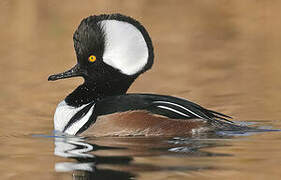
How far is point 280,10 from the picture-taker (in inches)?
779

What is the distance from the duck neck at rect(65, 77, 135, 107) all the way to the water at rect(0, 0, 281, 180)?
485 millimetres

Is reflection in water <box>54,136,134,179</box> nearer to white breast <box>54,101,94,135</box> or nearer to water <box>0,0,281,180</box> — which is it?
water <box>0,0,281,180</box>

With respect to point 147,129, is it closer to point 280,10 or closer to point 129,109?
point 129,109

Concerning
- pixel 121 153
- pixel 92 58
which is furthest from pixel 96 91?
pixel 121 153

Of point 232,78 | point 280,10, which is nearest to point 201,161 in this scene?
point 232,78

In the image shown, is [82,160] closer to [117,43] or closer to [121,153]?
[121,153]

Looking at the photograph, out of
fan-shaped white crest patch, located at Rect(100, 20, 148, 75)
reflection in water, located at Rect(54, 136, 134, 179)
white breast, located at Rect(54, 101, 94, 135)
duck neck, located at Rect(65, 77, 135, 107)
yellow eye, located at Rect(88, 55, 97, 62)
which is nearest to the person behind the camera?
reflection in water, located at Rect(54, 136, 134, 179)

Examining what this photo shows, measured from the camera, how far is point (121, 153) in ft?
23.9

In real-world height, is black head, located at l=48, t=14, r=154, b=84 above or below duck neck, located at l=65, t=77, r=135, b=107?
above

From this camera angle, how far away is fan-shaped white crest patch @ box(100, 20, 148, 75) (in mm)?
8492

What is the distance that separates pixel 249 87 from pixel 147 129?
3.98m

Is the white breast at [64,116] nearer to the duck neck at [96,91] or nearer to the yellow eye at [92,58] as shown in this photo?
the duck neck at [96,91]

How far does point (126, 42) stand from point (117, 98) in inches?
23.6

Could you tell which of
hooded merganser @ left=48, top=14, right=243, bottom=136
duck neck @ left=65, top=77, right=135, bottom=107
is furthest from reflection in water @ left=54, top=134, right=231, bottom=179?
duck neck @ left=65, top=77, right=135, bottom=107
